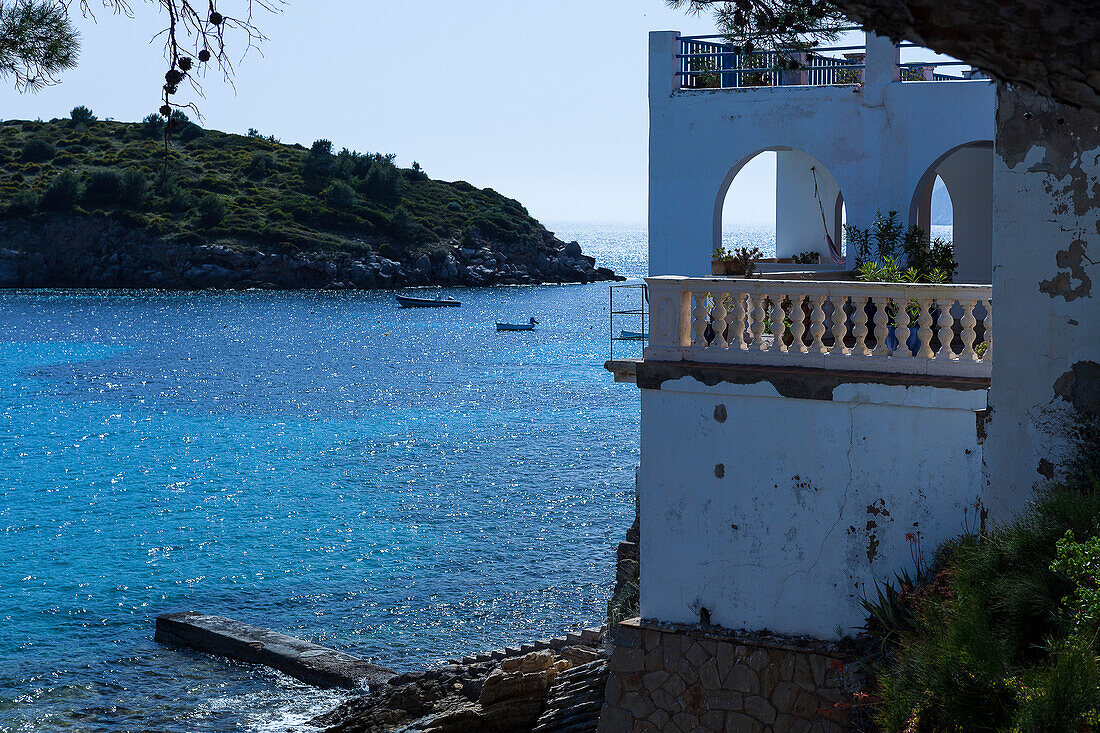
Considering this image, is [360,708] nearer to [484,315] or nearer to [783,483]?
[783,483]

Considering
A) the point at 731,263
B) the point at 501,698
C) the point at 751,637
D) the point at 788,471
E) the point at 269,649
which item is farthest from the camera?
the point at 269,649

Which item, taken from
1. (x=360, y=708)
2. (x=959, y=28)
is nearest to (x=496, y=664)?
(x=360, y=708)

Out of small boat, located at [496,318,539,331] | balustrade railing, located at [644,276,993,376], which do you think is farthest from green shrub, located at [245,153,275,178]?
balustrade railing, located at [644,276,993,376]

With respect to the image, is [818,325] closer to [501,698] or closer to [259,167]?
[501,698]

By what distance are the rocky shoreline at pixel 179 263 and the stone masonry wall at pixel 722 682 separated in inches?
4863

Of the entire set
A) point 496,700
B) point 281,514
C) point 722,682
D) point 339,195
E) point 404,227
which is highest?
point 339,195

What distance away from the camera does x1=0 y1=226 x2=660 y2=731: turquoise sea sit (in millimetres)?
22938

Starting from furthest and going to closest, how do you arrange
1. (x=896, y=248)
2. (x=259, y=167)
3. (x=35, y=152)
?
1. (x=259, y=167)
2. (x=35, y=152)
3. (x=896, y=248)

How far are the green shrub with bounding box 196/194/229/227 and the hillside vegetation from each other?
0.11 metres

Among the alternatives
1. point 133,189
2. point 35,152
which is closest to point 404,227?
point 133,189

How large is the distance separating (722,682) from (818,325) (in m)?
3.45

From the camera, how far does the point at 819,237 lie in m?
19.5

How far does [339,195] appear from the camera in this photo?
468 feet

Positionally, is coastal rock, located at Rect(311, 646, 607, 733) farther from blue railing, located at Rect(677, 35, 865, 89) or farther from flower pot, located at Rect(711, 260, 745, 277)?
blue railing, located at Rect(677, 35, 865, 89)
